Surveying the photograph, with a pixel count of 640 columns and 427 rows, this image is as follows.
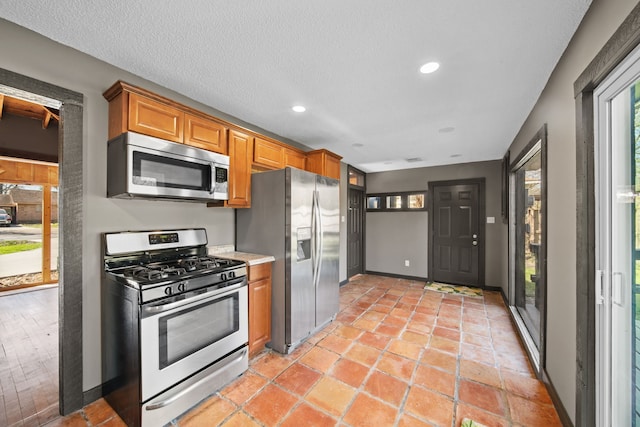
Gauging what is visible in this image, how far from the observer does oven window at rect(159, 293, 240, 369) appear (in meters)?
1.66

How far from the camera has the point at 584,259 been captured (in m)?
1.36

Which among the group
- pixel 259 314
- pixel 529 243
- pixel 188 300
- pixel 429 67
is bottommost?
pixel 259 314

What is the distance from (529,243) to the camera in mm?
3035

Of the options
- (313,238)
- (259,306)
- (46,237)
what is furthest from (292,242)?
(46,237)

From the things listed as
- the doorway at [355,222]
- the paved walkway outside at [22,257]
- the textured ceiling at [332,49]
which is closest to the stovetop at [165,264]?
the textured ceiling at [332,49]

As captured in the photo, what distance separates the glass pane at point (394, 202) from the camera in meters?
5.65

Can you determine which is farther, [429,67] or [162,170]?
[162,170]

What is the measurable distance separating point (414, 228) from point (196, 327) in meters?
4.72

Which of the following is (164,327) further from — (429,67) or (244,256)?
(429,67)

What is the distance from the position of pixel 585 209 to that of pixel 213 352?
2.60m

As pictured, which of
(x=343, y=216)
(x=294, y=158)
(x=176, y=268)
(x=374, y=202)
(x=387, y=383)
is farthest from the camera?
(x=374, y=202)

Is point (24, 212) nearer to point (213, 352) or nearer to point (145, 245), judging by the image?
point (145, 245)

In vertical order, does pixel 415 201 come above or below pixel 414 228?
above

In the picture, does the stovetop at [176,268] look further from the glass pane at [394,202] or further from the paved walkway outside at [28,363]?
the glass pane at [394,202]
